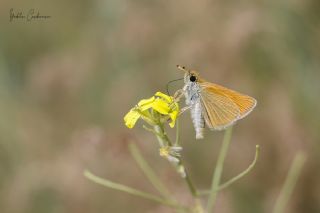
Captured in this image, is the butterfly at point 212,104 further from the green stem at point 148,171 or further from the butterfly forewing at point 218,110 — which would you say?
the green stem at point 148,171

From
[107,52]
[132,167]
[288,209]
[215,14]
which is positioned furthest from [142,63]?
[288,209]

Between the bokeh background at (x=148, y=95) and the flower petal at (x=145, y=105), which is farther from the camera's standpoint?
the bokeh background at (x=148, y=95)

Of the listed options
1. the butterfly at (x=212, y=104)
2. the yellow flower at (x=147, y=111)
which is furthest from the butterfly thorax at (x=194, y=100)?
the yellow flower at (x=147, y=111)

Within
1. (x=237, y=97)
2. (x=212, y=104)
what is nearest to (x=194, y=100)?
(x=212, y=104)

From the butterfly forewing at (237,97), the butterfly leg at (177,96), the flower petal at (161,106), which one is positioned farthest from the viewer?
the butterfly forewing at (237,97)

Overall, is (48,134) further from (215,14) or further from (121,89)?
(215,14)

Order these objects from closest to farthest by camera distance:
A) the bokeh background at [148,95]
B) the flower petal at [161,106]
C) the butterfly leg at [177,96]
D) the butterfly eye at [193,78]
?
the flower petal at [161,106] < the butterfly leg at [177,96] < the butterfly eye at [193,78] < the bokeh background at [148,95]

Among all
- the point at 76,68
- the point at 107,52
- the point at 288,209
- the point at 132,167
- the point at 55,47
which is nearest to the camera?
the point at 288,209
